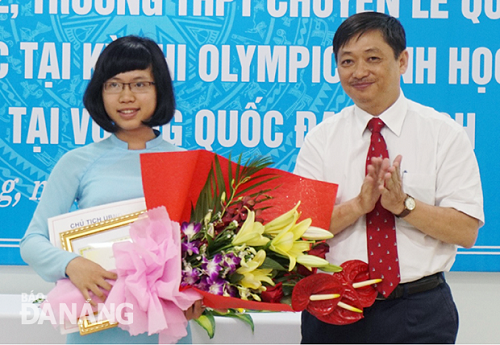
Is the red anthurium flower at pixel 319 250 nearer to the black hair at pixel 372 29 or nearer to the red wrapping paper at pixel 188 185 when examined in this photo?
the red wrapping paper at pixel 188 185

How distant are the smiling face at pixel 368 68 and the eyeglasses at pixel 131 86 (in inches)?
20.5

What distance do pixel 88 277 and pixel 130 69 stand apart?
535 mm

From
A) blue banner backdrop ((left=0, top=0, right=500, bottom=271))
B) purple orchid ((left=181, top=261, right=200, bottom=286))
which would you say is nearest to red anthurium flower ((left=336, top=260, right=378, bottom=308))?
purple orchid ((left=181, top=261, right=200, bottom=286))

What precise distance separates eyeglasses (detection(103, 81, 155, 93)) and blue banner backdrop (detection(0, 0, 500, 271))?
3.35ft

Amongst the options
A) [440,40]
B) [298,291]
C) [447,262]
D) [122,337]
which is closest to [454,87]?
Answer: [440,40]

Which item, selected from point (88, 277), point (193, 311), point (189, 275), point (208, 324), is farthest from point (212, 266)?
point (208, 324)

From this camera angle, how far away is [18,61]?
2.45 meters

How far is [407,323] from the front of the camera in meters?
1.47

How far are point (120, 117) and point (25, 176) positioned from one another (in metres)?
1.22

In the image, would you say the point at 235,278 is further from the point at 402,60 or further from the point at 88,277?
the point at 402,60

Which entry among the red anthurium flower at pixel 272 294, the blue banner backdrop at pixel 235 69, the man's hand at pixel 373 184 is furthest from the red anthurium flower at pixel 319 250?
the blue banner backdrop at pixel 235 69

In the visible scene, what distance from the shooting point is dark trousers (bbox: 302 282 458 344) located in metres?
1.48

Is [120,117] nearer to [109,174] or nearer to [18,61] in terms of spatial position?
[109,174]

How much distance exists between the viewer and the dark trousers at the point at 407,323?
58.1 inches
